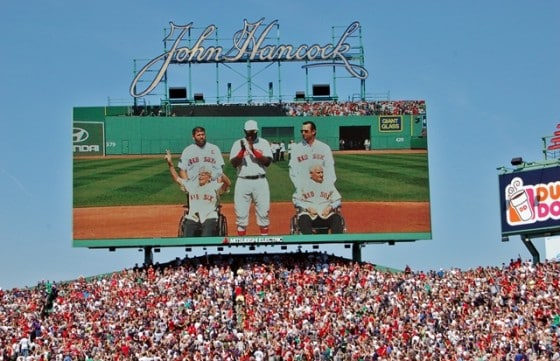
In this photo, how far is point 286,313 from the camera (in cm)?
5075

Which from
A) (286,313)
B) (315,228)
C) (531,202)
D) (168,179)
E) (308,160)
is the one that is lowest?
(286,313)

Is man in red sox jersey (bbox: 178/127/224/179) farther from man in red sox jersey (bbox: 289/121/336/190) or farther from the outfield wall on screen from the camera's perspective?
man in red sox jersey (bbox: 289/121/336/190)

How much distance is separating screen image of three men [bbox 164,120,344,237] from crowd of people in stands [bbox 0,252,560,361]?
1.83 metres

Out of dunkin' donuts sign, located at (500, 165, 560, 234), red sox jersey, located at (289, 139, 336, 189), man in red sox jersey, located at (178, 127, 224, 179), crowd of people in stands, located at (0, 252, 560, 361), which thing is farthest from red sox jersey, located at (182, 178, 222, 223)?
dunkin' donuts sign, located at (500, 165, 560, 234)

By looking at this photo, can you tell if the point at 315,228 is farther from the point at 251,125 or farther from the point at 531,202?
the point at 531,202

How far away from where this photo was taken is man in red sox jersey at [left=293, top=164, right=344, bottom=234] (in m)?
54.8

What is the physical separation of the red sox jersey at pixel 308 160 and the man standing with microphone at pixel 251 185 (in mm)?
1017

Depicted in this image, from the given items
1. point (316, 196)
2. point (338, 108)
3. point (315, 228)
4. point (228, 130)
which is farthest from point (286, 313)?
point (338, 108)

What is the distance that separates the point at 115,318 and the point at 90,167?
22.9 ft

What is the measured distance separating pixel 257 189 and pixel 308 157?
2365 mm

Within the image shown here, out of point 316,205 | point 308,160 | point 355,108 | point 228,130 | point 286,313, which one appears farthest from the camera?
point 355,108

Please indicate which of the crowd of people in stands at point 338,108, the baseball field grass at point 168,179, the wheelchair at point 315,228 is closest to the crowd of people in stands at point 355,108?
the crowd of people in stands at point 338,108

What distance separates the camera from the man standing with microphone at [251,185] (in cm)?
5484

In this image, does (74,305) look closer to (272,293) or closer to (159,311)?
(159,311)
